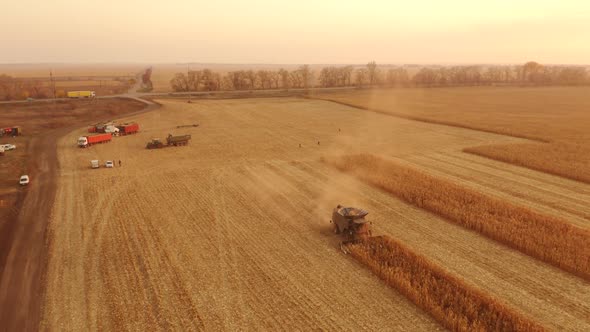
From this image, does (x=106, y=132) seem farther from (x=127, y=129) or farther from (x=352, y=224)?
(x=352, y=224)

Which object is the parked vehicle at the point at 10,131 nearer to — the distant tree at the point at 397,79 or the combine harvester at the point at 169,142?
the combine harvester at the point at 169,142

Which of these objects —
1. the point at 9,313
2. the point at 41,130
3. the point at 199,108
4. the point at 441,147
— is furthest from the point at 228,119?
the point at 9,313

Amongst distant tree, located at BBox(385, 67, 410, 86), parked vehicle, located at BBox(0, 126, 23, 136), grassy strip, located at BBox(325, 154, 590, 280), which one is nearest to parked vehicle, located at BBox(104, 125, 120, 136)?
parked vehicle, located at BBox(0, 126, 23, 136)

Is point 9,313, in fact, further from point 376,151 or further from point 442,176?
point 376,151

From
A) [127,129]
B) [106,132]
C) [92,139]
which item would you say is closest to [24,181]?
[92,139]

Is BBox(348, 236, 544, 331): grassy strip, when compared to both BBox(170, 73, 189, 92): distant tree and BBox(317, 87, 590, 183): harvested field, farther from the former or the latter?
BBox(170, 73, 189, 92): distant tree

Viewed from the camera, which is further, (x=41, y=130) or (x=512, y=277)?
(x=41, y=130)
